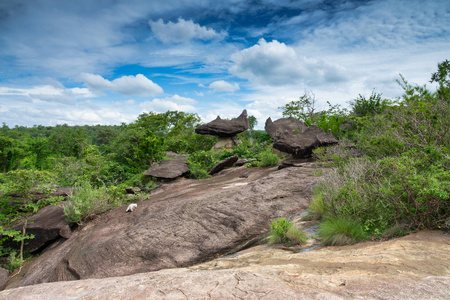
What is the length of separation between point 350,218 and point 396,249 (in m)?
1.12

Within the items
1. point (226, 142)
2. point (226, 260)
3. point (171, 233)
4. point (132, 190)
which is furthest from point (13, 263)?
point (226, 142)

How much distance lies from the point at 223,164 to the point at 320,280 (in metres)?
12.4

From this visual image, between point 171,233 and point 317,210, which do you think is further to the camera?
point 171,233

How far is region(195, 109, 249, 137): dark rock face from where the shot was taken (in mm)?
22812

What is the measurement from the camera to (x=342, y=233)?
4.40m

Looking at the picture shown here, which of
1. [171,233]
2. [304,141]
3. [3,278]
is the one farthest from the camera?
[304,141]

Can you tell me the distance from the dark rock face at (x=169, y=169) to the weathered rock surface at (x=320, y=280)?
9207 millimetres

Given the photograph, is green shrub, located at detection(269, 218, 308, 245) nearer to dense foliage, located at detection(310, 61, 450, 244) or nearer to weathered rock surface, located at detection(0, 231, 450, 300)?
dense foliage, located at detection(310, 61, 450, 244)

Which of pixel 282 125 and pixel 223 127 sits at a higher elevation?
pixel 223 127

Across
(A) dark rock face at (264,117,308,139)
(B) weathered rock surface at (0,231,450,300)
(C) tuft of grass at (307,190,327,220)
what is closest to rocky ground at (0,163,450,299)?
(B) weathered rock surface at (0,231,450,300)

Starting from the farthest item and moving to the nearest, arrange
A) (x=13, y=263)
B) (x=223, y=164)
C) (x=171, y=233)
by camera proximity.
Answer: (x=223, y=164) → (x=13, y=263) → (x=171, y=233)

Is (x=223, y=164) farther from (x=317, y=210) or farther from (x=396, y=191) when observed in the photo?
(x=396, y=191)

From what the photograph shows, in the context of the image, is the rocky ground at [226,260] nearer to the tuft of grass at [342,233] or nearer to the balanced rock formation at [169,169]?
the tuft of grass at [342,233]

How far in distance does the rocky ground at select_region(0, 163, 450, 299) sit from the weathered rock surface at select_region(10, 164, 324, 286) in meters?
0.02
